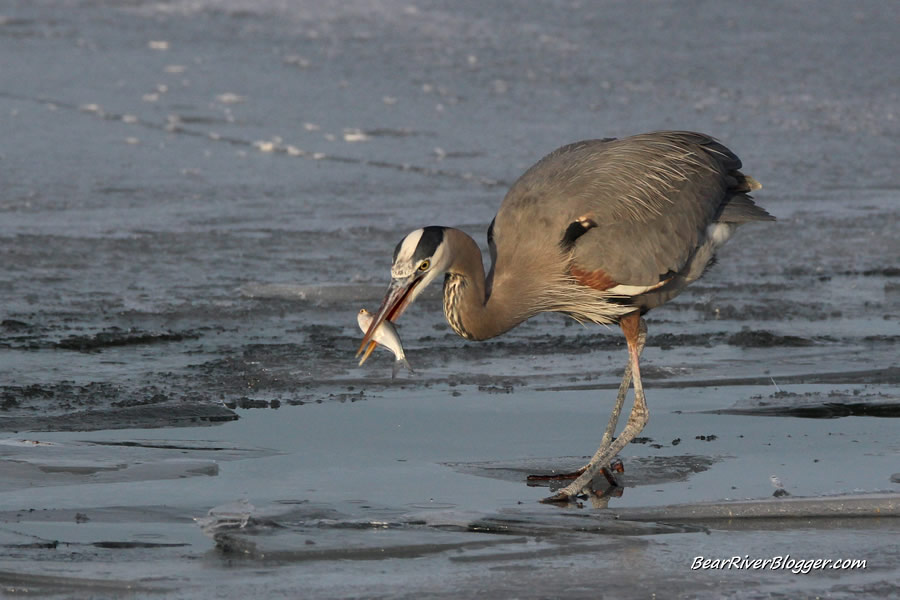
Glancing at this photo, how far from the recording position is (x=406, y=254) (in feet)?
19.6

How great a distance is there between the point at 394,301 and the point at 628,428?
1.25m

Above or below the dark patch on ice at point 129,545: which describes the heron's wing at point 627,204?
above

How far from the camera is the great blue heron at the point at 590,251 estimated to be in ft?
21.0

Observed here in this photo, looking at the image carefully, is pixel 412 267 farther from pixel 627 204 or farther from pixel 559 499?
pixel 627 204

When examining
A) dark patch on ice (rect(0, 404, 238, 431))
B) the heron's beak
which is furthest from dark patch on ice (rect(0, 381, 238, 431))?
the heron's beak

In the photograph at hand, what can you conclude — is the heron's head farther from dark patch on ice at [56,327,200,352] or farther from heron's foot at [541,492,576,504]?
dark patch on ice at [56,327,200,352]

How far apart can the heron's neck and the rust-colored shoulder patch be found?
0.32 m

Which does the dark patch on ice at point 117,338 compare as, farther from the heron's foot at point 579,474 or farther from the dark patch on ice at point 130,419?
the heron's foot at point 579,474

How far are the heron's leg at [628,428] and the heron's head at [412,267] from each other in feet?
3.39

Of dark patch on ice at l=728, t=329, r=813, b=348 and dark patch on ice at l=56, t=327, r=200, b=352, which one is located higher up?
dark patch on ice at l=728, t=329, r=813, b=348

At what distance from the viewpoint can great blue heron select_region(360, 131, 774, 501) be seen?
641 cm

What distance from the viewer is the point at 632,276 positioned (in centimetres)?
667

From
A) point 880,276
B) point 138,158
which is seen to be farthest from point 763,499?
point 138,158

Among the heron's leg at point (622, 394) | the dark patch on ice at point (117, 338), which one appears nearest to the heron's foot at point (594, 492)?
the heron's leg at point (622, 394)
